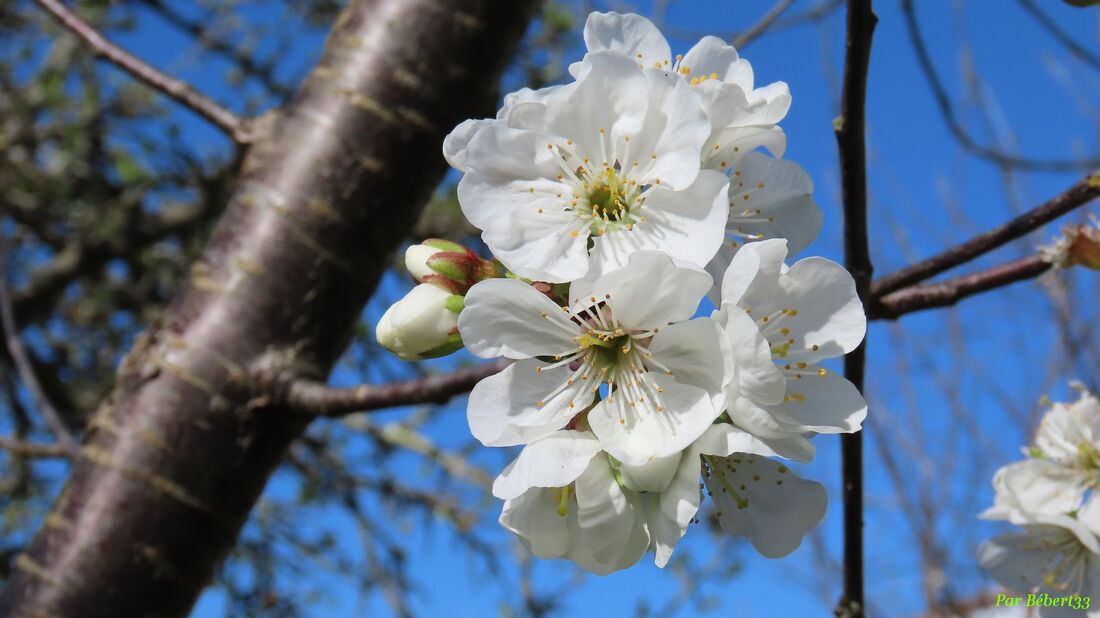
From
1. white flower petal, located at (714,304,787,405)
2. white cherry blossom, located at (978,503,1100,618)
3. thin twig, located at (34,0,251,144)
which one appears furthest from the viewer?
thin twig, located at (34,0,251,144)

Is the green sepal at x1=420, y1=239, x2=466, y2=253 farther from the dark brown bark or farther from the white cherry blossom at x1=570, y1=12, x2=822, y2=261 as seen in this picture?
the dark brown bark

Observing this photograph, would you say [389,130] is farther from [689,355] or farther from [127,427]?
[689,355]

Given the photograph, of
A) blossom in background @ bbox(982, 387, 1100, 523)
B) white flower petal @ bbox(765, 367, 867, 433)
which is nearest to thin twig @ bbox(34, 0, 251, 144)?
white flower petal @ bbox(765, 367, 867, 433)

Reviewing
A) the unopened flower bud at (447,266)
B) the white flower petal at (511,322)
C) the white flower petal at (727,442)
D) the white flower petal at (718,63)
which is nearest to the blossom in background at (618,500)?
the white flower petal at (727,442)

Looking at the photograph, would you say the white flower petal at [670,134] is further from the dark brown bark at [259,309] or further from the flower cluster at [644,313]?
the dark brown bark at [259,309]

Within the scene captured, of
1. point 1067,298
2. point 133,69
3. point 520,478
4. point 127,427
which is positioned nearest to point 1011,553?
point 520,478

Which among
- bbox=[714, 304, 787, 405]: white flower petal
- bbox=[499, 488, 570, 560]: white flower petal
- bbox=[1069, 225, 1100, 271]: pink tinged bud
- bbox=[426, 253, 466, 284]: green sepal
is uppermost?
bbox=[1069, 225, 1100, 271]: pink tinged bud

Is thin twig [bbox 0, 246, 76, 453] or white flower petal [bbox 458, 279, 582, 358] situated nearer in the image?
white flower petal [bbox 458, 279, 582, 358]

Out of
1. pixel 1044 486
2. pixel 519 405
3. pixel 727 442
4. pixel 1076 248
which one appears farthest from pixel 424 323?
pixel 1044 486
